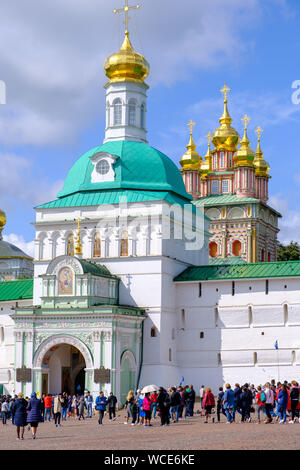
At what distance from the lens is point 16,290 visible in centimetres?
3847

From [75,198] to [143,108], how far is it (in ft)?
19.3

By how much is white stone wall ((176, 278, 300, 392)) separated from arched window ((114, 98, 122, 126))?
26.9 feet

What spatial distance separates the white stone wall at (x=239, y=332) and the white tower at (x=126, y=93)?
7809 mm

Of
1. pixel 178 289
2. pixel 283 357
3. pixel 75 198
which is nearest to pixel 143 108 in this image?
pixel 75 198

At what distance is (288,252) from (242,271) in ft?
87.3

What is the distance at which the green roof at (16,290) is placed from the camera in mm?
37812

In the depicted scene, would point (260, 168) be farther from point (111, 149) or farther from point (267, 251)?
point (111, 149)

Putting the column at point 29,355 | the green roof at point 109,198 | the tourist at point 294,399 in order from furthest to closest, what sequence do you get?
1. the green roof at point 109,198
2. the column at point 29,355
3. the tourist at point 294,399

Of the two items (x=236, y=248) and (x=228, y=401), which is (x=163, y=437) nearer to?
(x=228, y=401)

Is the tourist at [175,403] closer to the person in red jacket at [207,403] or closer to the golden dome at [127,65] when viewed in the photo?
the person in red jacket at [207,403]

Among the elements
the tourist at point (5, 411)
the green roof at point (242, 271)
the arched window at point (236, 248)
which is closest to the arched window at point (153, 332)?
the green roof at point (242, 271)

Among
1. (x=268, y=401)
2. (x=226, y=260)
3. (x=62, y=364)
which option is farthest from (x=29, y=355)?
(x=226, y=260)

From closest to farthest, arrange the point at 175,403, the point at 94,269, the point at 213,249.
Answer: the point at 175,403 → the point at 94,269 → the point at 213,249

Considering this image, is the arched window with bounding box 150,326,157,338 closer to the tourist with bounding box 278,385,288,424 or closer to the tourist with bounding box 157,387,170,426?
the tourist with bounding box 157,387,170,426
